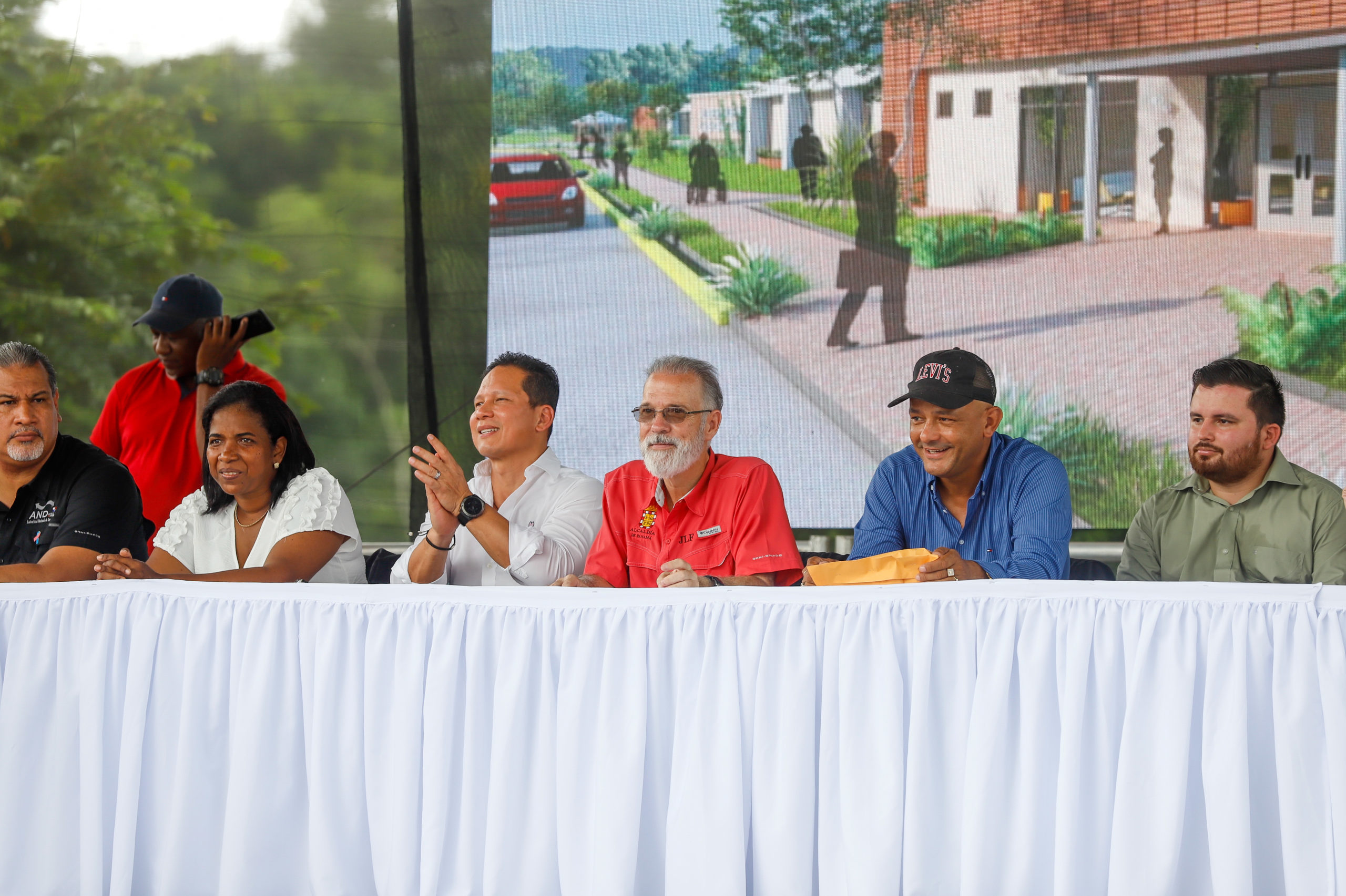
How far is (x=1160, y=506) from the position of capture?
261 cm

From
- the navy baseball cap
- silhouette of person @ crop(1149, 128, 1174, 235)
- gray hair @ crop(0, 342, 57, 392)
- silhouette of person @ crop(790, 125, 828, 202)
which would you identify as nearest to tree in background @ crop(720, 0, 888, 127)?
silhouette of person @ crop(790, 125, 828, 202)

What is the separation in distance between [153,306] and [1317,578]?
289cm

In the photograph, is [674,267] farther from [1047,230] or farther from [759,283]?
[1047,230]

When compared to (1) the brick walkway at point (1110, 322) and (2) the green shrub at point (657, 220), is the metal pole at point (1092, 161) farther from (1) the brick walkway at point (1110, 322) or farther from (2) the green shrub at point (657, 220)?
(2) the green shrub at point (657, 220)

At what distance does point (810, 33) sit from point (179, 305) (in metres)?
2.01

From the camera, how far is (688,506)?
8.47 feet

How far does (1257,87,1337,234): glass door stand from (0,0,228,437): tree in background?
3.29m

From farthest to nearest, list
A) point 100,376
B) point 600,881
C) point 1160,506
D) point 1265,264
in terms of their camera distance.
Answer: point 100,376, point 1265,264, point 1160,506, point 600,881

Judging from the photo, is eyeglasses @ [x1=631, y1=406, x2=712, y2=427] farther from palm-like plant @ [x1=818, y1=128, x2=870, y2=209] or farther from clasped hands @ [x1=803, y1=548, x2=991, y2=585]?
palm-like plant @ [x1=818, y1=128, x2=870, y2=209]

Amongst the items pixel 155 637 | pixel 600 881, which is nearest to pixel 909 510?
pixel 600 881

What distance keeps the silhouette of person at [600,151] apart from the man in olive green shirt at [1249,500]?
6.68ft

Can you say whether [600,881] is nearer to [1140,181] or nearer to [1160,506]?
[1160,506]

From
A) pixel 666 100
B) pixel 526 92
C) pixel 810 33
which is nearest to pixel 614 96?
pixel 666 100

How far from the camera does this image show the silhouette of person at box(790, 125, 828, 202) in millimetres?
3711
